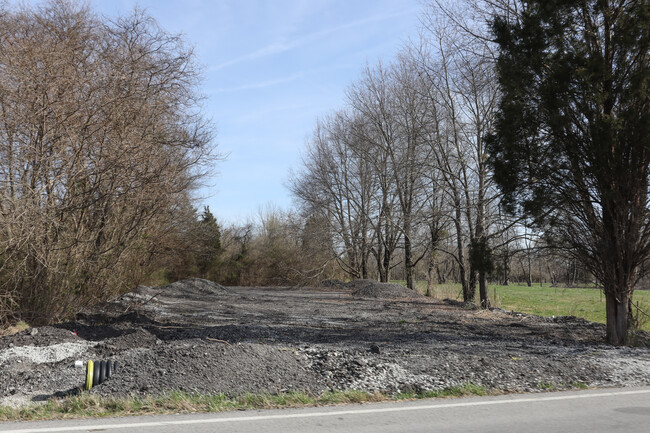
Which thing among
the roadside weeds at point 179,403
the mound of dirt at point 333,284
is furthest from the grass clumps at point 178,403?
the mound of dirt at point 333,284

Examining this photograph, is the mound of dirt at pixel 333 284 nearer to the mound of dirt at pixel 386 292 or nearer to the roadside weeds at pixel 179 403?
the mound of dirt at pixel 386 292

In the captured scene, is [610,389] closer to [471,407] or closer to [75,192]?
[471,407]

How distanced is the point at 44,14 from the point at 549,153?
13.3 meters

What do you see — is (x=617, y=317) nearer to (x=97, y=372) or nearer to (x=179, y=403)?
(x=179, y=403)

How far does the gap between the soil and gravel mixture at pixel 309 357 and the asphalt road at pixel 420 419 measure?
2.42 ft

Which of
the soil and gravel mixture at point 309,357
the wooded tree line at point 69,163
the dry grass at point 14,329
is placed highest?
the wooded tree line at point 69,163

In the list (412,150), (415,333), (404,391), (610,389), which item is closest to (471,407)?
(404,391)

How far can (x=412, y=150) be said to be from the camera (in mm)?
24625

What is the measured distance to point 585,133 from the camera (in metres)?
10.7

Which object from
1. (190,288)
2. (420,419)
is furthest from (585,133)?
(190,288)

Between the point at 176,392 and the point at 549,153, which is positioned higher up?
the point at 549,153

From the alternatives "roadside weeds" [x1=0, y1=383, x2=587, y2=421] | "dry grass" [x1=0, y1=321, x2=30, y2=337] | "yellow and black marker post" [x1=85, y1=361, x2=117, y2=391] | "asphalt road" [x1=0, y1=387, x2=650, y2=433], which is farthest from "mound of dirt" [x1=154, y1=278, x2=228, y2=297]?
"asphalt road" [x1=0, y1=387, x2=650, y2=433]

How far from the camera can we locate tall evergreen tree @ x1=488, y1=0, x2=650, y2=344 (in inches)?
404

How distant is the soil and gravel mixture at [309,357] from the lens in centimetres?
653
